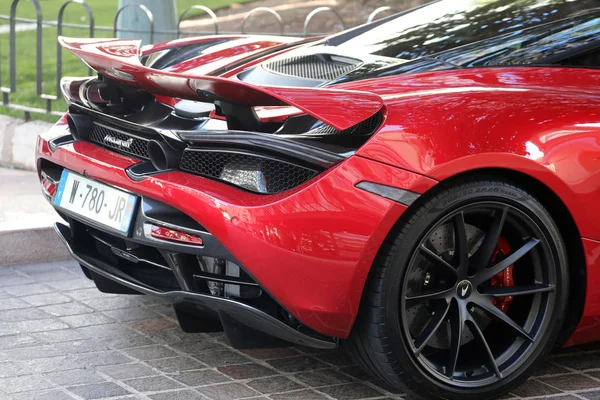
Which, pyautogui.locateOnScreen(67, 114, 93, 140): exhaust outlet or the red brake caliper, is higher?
pyautogui.locateOnScreen(67, 114, 93, 140): exhaust outlet

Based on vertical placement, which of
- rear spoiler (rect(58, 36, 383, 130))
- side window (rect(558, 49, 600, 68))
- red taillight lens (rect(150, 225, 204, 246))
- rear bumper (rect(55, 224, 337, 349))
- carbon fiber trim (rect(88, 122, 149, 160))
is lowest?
rear bumper (rect(55, 224, 337, 349))

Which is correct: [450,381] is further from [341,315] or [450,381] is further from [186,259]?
[186,259]

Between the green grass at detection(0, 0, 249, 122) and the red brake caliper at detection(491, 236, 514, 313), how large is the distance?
503 centimetres

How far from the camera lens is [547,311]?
11.4 ft

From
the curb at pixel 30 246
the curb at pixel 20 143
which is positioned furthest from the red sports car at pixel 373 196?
the curb at pixel 20 143

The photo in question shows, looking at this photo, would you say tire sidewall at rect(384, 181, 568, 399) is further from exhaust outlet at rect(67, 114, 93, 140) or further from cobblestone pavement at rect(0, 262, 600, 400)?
exhaust outlet at rect(67, 114, 93, 140)

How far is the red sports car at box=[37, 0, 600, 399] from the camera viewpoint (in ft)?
9.98

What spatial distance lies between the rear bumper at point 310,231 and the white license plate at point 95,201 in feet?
0.85

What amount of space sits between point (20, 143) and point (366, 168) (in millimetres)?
4898

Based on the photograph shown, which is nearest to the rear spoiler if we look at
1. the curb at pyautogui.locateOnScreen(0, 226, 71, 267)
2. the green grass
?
the curb at pyautogui.locateOnScreen(0, 226, 71, 267)

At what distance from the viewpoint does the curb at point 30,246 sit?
16.7 feet

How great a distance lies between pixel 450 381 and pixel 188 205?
3.55 ft

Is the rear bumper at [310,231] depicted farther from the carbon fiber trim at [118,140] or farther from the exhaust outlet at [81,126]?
the exhaust outlet at [81,126]

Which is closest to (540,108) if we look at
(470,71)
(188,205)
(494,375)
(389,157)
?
(470,71)
